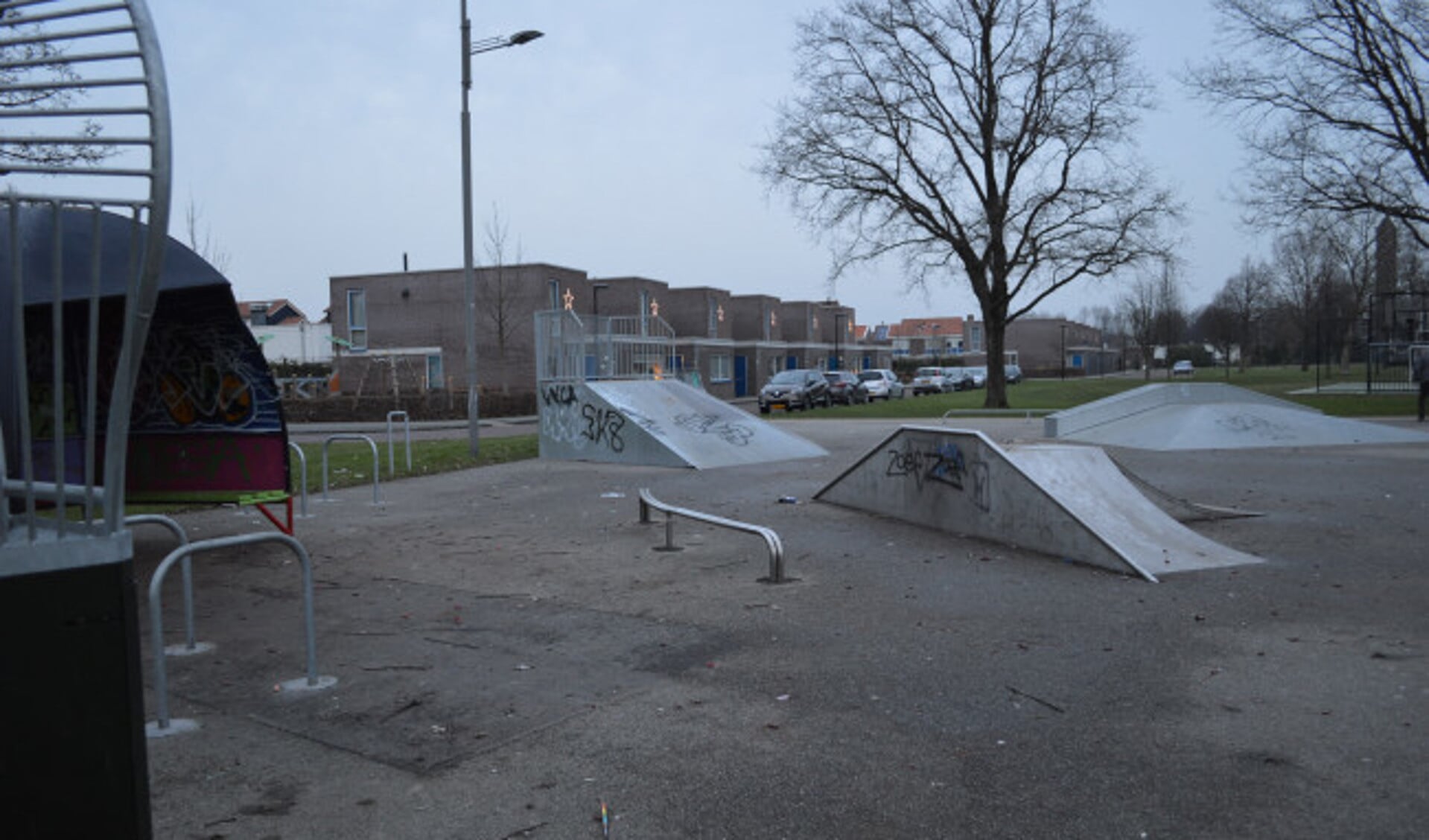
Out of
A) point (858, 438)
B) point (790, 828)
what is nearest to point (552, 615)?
point (790, 828)

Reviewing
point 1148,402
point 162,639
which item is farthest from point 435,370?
point 162,639

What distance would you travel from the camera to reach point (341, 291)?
55.8 metres

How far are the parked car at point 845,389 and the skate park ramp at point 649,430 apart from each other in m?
25.5

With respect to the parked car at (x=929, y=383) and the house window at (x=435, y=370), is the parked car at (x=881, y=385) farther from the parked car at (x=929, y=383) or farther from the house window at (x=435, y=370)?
the house window at (x=435, y=370)

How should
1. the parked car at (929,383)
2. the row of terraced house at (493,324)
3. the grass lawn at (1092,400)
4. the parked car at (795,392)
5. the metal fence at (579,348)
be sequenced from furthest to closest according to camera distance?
the parked car at (929,383), the row of terraced house at (493,324), the parked car at (795,392), the grass lawn at (1092,400), the metal fence at (579,348)

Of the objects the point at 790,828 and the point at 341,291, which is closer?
the point at 790,828

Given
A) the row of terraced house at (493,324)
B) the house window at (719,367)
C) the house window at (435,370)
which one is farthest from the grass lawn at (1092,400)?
the house window at (435,370)

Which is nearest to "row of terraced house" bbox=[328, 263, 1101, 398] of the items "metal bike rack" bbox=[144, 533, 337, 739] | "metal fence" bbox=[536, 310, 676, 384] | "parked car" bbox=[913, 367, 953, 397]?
"parked car" bbox=[913, 367, 953, 397]

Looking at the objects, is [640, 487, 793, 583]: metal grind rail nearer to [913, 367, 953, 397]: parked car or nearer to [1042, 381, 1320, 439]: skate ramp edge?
[1042, 381, 1320, 439]: skate ramp edge

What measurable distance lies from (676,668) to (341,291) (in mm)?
54437

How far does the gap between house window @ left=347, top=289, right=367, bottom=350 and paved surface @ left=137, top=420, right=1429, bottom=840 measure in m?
48.1

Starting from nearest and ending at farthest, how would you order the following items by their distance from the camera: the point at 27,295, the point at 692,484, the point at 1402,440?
the point at 27,295 < the point at 692,484 < the point at 1402,440

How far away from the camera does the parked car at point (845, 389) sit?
46.3 metres

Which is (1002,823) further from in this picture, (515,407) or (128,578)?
(515,407)
